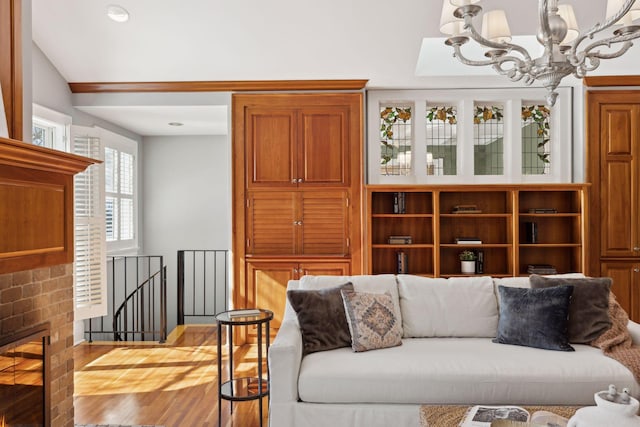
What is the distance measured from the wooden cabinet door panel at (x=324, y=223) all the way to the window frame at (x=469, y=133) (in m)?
0.46

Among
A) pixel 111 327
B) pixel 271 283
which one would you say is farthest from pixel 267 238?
pixel 111 327

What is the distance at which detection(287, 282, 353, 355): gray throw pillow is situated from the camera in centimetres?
305

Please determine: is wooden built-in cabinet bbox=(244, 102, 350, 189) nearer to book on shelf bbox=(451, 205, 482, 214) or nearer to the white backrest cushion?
book on shelf bbox=(451, 205, 482, 214)

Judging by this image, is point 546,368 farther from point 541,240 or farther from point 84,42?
point 84,42

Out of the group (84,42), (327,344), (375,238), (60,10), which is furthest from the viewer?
(375,238)

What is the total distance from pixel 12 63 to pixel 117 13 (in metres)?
1.87

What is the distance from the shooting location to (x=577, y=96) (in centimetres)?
511

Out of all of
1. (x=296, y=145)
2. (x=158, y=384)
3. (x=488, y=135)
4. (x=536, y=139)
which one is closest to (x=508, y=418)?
(x=158, y=384)

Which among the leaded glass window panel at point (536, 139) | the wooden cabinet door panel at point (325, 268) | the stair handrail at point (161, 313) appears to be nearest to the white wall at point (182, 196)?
the stair handrail at point (161, 313)

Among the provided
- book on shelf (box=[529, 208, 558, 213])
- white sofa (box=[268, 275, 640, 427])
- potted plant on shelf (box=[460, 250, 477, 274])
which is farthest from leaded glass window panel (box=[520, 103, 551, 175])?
white sofa (box=[268, 275, 640, 427])

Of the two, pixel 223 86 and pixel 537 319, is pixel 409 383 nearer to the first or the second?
pixel 537 319

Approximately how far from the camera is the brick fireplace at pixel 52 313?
7.71 feet

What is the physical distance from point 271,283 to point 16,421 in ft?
9.24

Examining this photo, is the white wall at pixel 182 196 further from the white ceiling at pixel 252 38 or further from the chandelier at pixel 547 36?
the chandelier at pixel 547 36
